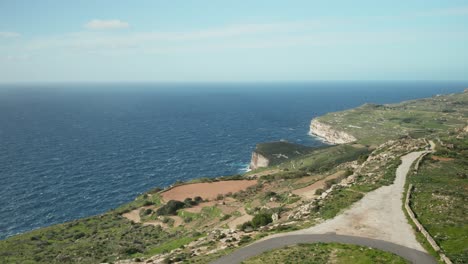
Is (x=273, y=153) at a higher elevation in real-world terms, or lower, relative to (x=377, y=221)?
lower

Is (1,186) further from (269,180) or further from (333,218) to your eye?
(333,218)

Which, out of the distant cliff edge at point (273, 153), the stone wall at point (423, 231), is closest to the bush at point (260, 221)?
the stone wall at point (423, 231)

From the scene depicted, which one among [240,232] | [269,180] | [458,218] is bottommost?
[269,180]

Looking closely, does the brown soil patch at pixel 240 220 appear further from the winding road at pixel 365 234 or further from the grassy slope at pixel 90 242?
the winding road at pixel 365 234

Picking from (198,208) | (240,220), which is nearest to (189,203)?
(198,208)

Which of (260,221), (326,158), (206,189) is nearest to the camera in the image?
(260,221)

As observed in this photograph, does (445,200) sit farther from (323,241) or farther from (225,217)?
(225,217)

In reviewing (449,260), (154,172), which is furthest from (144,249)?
(154,172)
